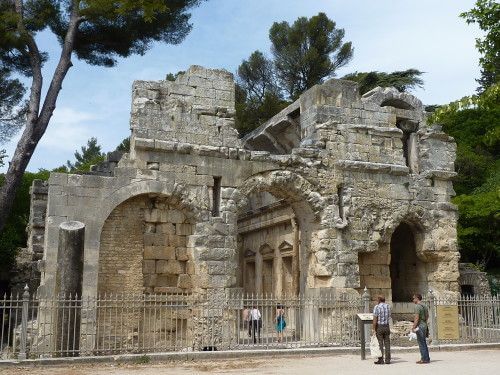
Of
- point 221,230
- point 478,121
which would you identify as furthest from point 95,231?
point 478,121

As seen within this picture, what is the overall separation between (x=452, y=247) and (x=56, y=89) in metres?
11.6

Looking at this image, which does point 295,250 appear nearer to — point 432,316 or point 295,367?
point 432,316

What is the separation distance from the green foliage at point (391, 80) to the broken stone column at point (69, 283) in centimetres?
2135

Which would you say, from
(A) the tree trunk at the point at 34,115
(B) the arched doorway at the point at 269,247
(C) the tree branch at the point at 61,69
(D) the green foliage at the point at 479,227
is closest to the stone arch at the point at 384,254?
(B) the arched doorway at the point at 269,247

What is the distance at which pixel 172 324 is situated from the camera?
1255 centimetres

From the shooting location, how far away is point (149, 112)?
506 inches

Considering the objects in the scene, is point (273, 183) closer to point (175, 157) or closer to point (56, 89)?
point (175, 157)

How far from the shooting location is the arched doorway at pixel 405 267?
16188 millimetres

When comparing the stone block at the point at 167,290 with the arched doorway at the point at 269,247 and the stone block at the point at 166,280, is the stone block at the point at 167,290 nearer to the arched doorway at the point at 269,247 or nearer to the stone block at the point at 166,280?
the stone block at the point at 166,280

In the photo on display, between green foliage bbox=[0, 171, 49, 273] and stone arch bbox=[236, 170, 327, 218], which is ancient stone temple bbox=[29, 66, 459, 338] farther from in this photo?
green foliage bbox=[0, 171, 49, 273]

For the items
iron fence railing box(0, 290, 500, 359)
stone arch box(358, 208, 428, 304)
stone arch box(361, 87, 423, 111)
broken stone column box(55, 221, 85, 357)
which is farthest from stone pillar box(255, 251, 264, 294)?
broken stone column box(55, 221, 85, 357)

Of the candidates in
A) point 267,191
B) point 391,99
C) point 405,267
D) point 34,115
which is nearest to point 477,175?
point 405,267

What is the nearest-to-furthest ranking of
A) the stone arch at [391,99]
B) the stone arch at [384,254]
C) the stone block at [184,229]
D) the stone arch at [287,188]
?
the stone block at [184,229] → the stone arch at [287,188] → the stone arch at [384,254] → the stone arch at [391,99]

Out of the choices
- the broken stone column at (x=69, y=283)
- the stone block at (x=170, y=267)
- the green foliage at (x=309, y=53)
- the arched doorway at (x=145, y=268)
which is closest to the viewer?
the broken stone column at (x=69, y=283)
